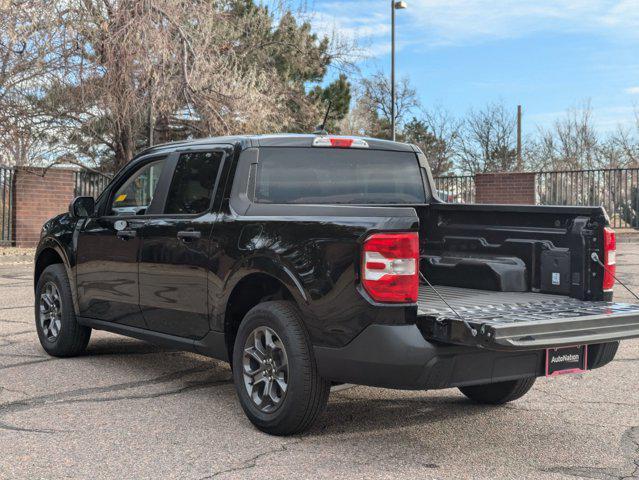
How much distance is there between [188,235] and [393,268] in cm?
187

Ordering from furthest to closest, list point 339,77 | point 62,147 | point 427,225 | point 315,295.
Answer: point 339,77, point 62,147, point 427,225, point 315,295

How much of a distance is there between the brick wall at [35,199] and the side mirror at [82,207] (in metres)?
15.4

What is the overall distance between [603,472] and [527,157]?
49402mm

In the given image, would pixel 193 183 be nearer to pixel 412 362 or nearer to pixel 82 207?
pixel 82 207

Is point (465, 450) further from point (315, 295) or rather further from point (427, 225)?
point (427, 225)

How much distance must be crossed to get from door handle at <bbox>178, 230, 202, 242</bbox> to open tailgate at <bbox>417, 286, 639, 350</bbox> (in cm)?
159

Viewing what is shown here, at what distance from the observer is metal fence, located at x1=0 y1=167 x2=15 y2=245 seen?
2153 centimetres

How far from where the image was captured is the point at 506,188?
2655 centimetres

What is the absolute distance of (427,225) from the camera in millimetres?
Result: 5828

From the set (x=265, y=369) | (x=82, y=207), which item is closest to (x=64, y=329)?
(x=82, y=207)

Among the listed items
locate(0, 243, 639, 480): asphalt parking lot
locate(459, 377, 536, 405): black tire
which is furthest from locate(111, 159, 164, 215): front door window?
locate(459, 377, 536, 405): black tire

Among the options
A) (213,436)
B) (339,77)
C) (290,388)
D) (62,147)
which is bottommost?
(213,436)

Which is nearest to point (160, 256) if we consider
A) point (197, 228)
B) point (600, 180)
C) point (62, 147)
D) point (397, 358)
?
point (197, 228)

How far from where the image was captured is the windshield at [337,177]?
17.4 feet
